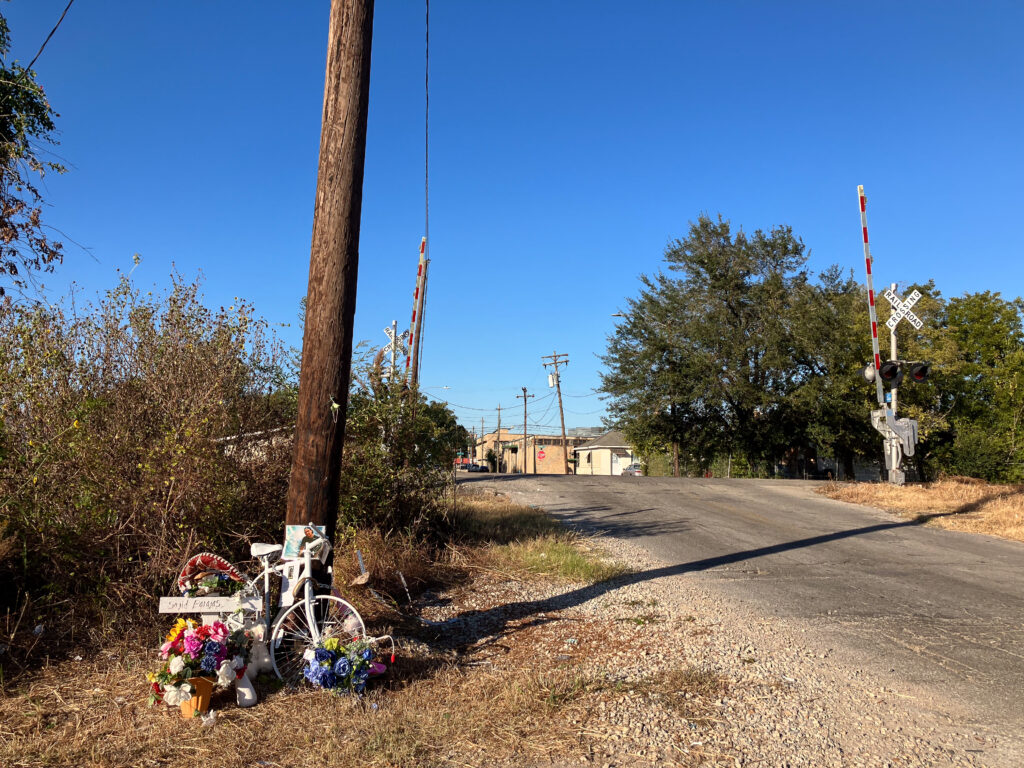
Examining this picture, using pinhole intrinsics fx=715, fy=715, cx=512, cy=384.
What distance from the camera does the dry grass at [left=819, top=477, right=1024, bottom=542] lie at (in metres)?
11.7

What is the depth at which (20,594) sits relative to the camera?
5.20m

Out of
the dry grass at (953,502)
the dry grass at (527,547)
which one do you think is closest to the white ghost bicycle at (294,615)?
the dry grass at (527,547)

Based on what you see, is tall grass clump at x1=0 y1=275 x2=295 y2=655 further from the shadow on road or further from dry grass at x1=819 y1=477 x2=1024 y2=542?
dry grass at x1=819 y1=477 x2=1024 y2=542

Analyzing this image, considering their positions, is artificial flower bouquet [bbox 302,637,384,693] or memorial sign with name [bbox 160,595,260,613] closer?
artificial flower bouquet [bbox 302,637,384,693]

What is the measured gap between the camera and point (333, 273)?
520 cm

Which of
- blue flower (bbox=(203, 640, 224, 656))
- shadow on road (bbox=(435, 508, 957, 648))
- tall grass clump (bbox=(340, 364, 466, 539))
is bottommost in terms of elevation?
shadow on road (bbox=(435, 508, 957, 648))

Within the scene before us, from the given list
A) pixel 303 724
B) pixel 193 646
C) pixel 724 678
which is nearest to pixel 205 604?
pixel 193 646

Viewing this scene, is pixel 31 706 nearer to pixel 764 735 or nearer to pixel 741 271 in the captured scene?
pixel 764 735

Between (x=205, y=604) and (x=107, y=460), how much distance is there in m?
1.71

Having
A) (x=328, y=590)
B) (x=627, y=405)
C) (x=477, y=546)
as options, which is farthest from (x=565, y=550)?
(x=627, y=405)

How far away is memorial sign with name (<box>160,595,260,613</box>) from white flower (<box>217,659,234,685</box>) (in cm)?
43

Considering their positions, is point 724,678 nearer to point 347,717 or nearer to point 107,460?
point 347,717

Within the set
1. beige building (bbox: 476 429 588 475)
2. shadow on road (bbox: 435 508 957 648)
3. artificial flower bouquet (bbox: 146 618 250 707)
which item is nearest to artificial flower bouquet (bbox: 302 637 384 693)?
artificial flower bouquet (bbox: 146 618 250 707)

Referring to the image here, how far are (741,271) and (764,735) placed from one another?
32.2m
